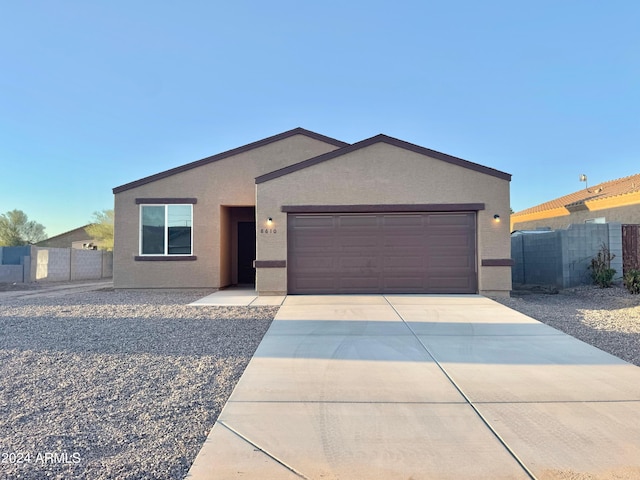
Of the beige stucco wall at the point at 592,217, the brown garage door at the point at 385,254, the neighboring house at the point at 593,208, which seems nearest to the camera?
the brown garage door at the point at 385,254

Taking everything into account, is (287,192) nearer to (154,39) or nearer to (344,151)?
(344,151)

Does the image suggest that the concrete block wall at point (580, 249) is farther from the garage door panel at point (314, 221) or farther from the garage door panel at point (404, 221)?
the garage door panel at point (314, 221)

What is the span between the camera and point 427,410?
13.1ft

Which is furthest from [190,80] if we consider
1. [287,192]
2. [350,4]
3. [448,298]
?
[448,298]

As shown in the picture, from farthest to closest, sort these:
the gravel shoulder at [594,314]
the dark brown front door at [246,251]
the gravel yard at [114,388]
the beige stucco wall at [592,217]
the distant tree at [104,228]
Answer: the distant tree at [104,228] < the beige stucco wall at [592,217] < the dark brown front door at [246,251] < the gravel shoulder at [594,314] < the gravel yard at [114,388]

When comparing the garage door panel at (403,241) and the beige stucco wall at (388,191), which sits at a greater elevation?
the beige stucco wall at (388,191)

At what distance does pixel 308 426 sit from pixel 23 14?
1471cm

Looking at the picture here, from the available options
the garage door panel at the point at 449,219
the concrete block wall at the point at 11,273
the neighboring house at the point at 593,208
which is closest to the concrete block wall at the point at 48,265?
the concrete block wall at the point at 11,273

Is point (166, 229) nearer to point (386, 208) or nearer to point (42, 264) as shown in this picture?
point (386, 208)

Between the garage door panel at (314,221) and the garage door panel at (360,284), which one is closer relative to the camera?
the garage door panel at (360,284)

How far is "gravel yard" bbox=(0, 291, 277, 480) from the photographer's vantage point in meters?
3.13

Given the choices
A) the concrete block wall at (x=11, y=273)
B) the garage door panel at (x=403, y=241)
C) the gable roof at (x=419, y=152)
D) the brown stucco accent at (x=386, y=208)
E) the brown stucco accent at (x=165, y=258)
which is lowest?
the concrete block wall at (x=11, y=273)

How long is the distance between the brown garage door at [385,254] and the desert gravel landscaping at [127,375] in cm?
221

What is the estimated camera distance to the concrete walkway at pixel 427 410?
9.92 feet
